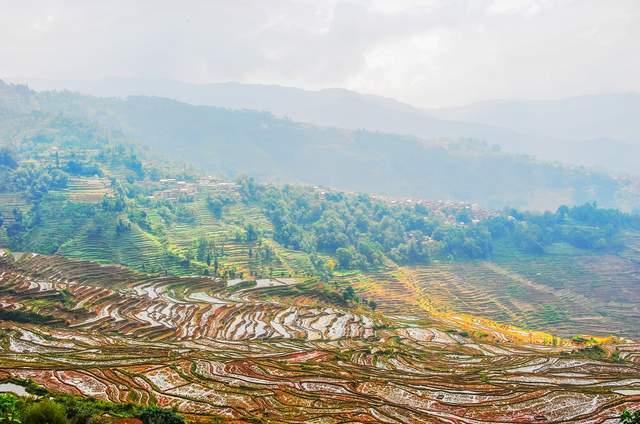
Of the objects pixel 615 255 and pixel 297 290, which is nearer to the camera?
pixel 297 290

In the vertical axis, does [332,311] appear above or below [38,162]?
below

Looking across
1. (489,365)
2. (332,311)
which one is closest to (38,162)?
(332,311)

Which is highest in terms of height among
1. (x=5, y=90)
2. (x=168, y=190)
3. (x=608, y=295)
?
(x=5, y=90)

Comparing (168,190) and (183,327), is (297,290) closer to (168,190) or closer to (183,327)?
(183,327)

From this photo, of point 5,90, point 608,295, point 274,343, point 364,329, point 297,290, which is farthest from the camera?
point 5,90

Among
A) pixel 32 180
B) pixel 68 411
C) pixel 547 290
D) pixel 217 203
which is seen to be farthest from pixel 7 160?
pixel 68 411

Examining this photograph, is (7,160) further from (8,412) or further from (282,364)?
(8,412)

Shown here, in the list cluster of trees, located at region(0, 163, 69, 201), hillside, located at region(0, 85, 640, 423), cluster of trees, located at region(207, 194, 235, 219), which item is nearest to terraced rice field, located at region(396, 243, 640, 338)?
hillside, located at region(0, 85, 640, 423)

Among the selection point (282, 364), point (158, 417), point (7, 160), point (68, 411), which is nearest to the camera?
point (68, 411)
